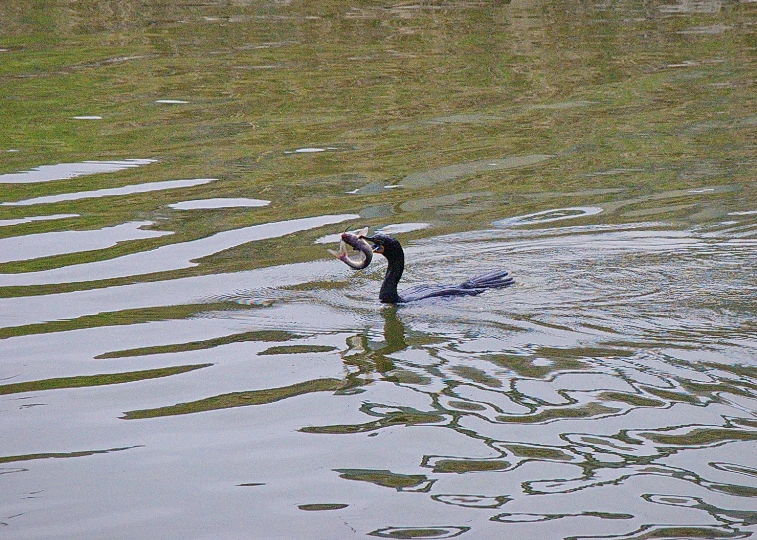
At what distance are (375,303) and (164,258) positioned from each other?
2056 millimetres

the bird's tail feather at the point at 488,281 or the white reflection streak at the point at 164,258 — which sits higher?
the white reflection streak at the point at 164,258

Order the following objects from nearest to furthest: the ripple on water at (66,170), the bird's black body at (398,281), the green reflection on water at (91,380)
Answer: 1. the green reflection on water at (91,380)
2. the bird's black body at (398,281)
3. the ripple on water at (66,170)

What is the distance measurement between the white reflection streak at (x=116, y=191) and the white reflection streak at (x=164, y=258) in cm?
181

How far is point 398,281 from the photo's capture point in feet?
29.7

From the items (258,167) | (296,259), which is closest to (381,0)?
(258,167)

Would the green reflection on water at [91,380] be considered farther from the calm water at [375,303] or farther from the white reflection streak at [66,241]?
the white reflection streak at [66,241]

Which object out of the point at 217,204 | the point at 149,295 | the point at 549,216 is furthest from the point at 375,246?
the point at 217,204

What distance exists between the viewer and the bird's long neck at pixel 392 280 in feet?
29.3

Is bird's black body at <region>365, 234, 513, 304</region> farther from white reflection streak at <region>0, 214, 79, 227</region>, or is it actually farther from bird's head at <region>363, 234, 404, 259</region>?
white reflection streak at <region>0, 214, 79, 227</region>

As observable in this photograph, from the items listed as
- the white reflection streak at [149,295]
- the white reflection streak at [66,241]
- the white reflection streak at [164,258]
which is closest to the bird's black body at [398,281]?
the white reflection streak at [149,295]

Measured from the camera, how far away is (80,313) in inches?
344

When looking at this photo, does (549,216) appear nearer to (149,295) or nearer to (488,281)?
(488,281)

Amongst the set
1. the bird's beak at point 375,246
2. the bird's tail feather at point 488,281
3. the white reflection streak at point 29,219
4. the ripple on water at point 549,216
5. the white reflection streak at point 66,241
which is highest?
the white reflection streak at point 29,219

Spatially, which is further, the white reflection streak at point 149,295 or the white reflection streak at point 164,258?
the white reflection streak at point 164,258
